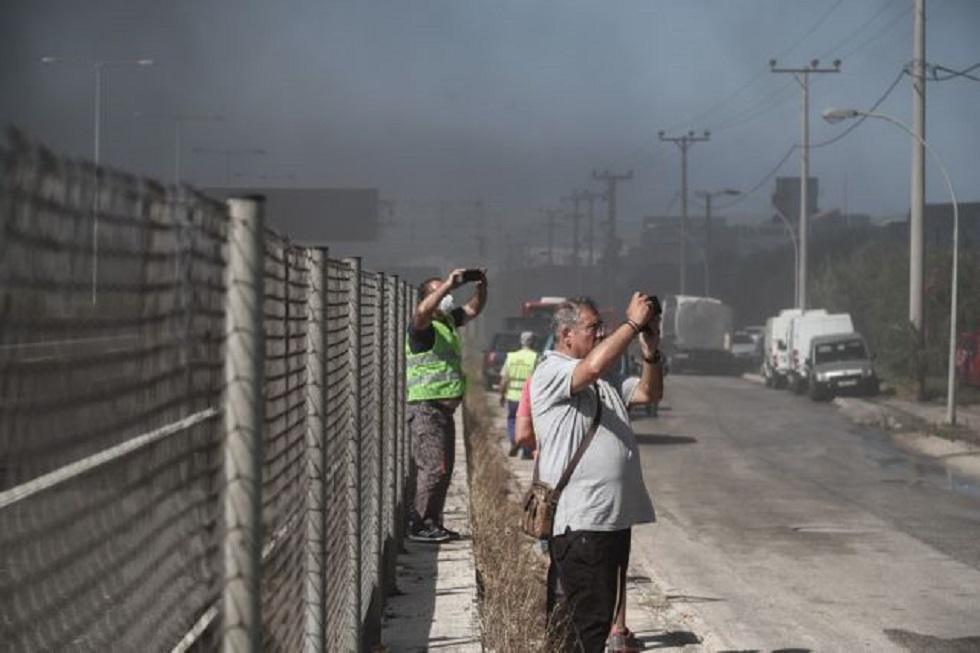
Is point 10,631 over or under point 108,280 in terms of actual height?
under

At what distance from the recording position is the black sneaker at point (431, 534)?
11703 mm

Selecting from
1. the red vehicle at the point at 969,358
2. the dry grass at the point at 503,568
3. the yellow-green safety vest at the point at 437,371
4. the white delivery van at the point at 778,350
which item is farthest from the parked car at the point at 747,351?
the yellow-green safety vest at the point at 437,371

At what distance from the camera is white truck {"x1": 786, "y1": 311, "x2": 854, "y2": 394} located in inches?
1961

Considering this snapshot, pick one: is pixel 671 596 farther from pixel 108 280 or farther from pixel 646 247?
pixel 646 247

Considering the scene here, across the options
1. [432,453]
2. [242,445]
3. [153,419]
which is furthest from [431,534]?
[153,419]

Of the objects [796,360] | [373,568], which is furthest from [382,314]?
[796,360]

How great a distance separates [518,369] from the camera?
22531 millimetres

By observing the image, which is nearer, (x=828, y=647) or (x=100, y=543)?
(x=100, y=543)

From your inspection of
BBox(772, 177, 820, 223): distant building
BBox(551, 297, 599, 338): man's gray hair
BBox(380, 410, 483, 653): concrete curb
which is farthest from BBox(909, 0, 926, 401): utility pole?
BBox(772, 177, 820, 223): distant building

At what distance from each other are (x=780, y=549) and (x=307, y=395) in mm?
11021

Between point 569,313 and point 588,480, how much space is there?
0.71 metres

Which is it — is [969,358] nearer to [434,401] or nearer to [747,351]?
[747,351]

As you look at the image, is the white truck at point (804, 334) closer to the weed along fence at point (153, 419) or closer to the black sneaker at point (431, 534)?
the black sneaker at point (431, 534)

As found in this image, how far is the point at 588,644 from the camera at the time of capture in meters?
7.32
